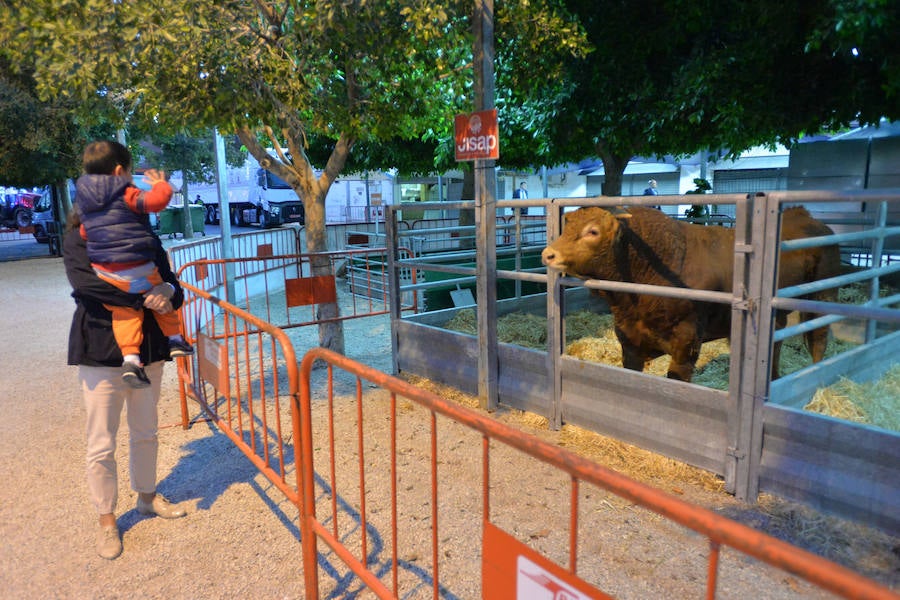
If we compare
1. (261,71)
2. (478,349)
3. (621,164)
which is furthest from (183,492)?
(621,164)

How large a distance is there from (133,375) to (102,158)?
3.79ft

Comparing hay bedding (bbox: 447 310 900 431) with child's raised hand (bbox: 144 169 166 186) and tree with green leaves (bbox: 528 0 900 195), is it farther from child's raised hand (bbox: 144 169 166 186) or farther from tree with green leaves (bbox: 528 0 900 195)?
child's raised hand (bbox: 144 169 166 186)

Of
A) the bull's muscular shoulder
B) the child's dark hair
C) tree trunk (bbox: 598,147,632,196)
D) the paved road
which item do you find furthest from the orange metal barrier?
the paved road

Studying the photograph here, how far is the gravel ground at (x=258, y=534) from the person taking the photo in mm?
3182

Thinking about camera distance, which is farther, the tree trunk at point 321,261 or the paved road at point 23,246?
the paved road at point 23,246

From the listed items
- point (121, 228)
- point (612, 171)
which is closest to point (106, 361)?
point (121, 228)

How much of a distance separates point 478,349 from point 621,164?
684cm

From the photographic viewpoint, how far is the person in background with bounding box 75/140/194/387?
3197 mm

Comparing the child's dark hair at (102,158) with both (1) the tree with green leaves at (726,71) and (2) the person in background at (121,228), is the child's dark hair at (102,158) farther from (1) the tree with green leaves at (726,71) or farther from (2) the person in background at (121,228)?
(1) the tree with green leaves at (726,71)

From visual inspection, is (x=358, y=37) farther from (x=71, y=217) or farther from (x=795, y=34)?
(x=795, y=34)

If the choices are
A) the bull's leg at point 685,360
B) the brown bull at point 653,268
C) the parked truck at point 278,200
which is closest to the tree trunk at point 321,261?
the brown bull at point 653,268

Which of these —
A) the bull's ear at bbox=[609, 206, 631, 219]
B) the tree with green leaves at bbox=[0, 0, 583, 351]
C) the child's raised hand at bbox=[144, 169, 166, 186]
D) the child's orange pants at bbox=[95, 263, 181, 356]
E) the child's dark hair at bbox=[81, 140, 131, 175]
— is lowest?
the child's orange pants at bbox=[95, 263, 181, 356]

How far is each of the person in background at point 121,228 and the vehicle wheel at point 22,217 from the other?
33978mm

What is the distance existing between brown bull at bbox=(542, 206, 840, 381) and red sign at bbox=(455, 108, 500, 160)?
873mm
